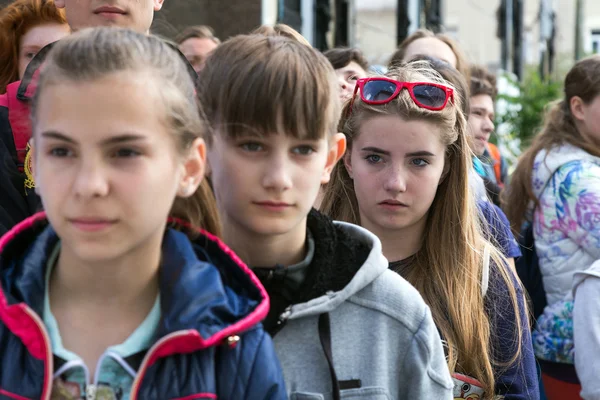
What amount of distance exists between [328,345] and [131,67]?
0.82m

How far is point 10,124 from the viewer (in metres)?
2.60

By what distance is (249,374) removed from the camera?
1.96 m

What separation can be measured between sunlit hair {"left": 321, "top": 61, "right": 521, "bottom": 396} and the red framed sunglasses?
2 centimetres

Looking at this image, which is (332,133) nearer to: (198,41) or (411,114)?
(411,114)

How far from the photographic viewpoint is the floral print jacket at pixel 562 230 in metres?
→ 4.40

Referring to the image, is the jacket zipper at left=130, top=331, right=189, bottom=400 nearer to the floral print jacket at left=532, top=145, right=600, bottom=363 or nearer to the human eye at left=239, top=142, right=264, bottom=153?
the human eye at left=239, top=142, right=264, bottom=153

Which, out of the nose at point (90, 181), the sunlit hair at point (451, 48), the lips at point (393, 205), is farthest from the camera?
the sunlit hair at point (451, 48)

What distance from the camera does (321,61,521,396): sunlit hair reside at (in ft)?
9.67

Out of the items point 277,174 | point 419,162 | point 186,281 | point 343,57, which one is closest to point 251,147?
point 277,174

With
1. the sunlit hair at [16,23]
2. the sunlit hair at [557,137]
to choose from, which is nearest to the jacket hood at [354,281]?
the sunlit hair at [16,23]

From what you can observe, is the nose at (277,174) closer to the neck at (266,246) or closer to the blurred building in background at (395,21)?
the neck at (266,246)

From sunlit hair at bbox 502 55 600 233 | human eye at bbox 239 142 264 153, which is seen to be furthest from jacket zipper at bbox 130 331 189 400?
sunlit hair at bbox 502 55 600 233

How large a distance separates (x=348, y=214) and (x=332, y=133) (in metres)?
1.09

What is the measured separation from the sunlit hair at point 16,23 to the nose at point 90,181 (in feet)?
6.08
